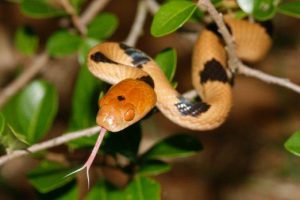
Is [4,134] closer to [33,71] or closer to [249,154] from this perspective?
[33,71]

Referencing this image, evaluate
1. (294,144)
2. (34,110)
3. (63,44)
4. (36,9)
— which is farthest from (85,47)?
(294,144)

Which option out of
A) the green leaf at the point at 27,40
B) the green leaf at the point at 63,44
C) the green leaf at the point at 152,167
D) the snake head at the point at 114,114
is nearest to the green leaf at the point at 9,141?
the snake head at the point at 114,114

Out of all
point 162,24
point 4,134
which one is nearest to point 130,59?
point 162,24

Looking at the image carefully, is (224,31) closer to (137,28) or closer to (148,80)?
(148,80)

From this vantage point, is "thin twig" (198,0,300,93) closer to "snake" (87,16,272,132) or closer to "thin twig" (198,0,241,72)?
"thin twig" (198,0,241,72)

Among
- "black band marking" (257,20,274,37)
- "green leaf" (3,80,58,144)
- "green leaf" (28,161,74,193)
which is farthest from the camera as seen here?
"black band marking" (257,20,274,37)

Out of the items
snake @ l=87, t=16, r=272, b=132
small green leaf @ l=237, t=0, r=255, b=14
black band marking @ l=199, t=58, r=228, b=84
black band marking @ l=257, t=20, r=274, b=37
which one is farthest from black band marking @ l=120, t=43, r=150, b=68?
black band marking @ l=257, t=20, r=274, b=37
